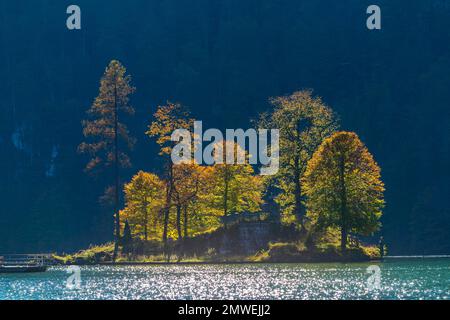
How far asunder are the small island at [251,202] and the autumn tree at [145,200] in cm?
9

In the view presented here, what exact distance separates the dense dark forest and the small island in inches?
1627

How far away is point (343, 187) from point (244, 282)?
2821cm

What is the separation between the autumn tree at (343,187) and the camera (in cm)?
10019

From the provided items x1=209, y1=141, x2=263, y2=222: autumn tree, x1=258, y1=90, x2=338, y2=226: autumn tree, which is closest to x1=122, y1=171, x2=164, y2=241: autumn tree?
x1=209, y1=141, x2=263, y2=222: autumn tree

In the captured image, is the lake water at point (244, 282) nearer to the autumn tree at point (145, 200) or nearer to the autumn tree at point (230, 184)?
the autumn tree at point (145, 200)

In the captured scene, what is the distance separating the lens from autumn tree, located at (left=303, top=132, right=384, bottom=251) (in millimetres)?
100188

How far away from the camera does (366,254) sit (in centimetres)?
10088

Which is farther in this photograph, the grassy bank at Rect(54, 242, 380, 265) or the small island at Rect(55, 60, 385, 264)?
the small island at Rect(55, 60, 385, 264)

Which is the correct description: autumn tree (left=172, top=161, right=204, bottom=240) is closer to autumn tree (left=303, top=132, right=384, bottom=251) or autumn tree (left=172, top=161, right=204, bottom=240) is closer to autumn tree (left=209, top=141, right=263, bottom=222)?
autumn tree (left=209, top=141, right=263, bottom=222)

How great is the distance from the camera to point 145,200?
108 m
